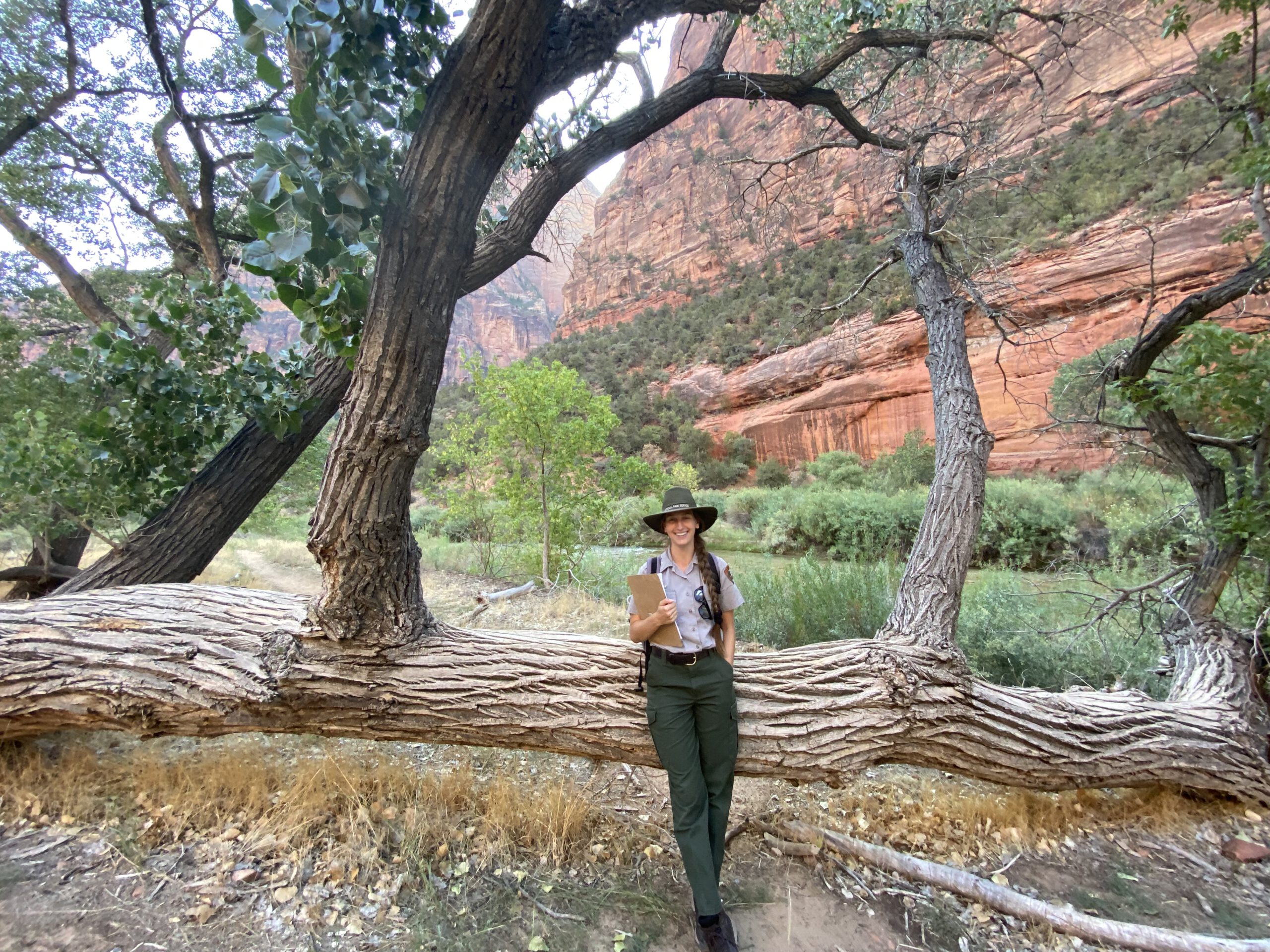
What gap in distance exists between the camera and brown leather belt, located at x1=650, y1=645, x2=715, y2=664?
6.47 feet

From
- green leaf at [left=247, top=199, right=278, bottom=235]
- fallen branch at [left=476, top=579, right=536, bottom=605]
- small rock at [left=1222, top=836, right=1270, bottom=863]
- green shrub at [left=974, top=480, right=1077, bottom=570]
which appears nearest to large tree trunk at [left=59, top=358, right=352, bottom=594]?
green leaf at [left=247, top=199, right=278, bottom=235]

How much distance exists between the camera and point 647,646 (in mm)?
2047

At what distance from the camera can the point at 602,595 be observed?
6965 mm

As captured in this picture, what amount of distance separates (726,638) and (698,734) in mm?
369

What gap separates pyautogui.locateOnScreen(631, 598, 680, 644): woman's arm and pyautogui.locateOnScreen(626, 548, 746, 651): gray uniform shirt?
6cm

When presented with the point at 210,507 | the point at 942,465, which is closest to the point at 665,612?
the point at 942,465

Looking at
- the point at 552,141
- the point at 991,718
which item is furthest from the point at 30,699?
the point at 991,718

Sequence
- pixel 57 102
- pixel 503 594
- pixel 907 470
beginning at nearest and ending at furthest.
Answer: pixel 57 102 → pixel 503 594 → pixel 907 470

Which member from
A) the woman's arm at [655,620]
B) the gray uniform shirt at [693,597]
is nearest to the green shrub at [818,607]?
the gray uniform shirt at [693,597]

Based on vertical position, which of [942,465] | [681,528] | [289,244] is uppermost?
[289,244]

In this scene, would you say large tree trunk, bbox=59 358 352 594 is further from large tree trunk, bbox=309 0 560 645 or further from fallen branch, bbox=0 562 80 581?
large tree trunk, bbox=309 0 560 645

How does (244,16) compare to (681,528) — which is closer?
(244,16)

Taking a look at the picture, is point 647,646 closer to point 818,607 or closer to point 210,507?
point 210,507

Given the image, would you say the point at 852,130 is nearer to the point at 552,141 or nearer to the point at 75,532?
the point at 552,141
